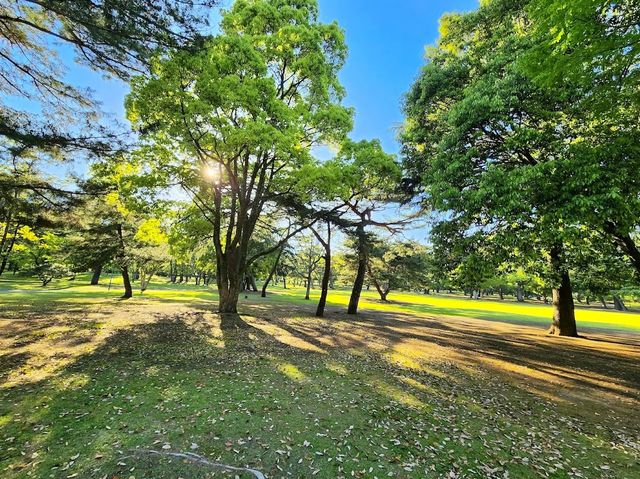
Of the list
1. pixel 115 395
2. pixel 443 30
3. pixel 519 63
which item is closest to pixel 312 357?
pixel 115 395

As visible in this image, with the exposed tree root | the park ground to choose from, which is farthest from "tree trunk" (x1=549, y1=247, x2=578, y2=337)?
the exposed tree root

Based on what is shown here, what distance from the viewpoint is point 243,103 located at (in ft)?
34.1

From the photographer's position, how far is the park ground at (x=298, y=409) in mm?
4023

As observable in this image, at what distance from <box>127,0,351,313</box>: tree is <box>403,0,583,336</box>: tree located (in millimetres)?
4008

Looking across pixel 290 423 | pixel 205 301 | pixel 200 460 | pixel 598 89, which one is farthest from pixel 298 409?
pixel 205 301

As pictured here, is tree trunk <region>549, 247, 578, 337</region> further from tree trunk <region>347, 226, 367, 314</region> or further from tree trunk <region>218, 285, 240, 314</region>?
tree trunk <region>218, 285, 240, 314</region>

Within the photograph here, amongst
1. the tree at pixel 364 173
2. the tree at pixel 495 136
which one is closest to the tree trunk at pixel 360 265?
the tree at pixel 364 173

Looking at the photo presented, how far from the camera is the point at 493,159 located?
10.9m

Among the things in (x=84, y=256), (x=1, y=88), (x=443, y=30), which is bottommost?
(x=84, y=256)

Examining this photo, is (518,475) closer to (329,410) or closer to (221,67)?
(329,410)

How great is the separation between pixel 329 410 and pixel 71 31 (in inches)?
388

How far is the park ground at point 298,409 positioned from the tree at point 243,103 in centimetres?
676

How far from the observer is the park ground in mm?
4023

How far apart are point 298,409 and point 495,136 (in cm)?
1004
